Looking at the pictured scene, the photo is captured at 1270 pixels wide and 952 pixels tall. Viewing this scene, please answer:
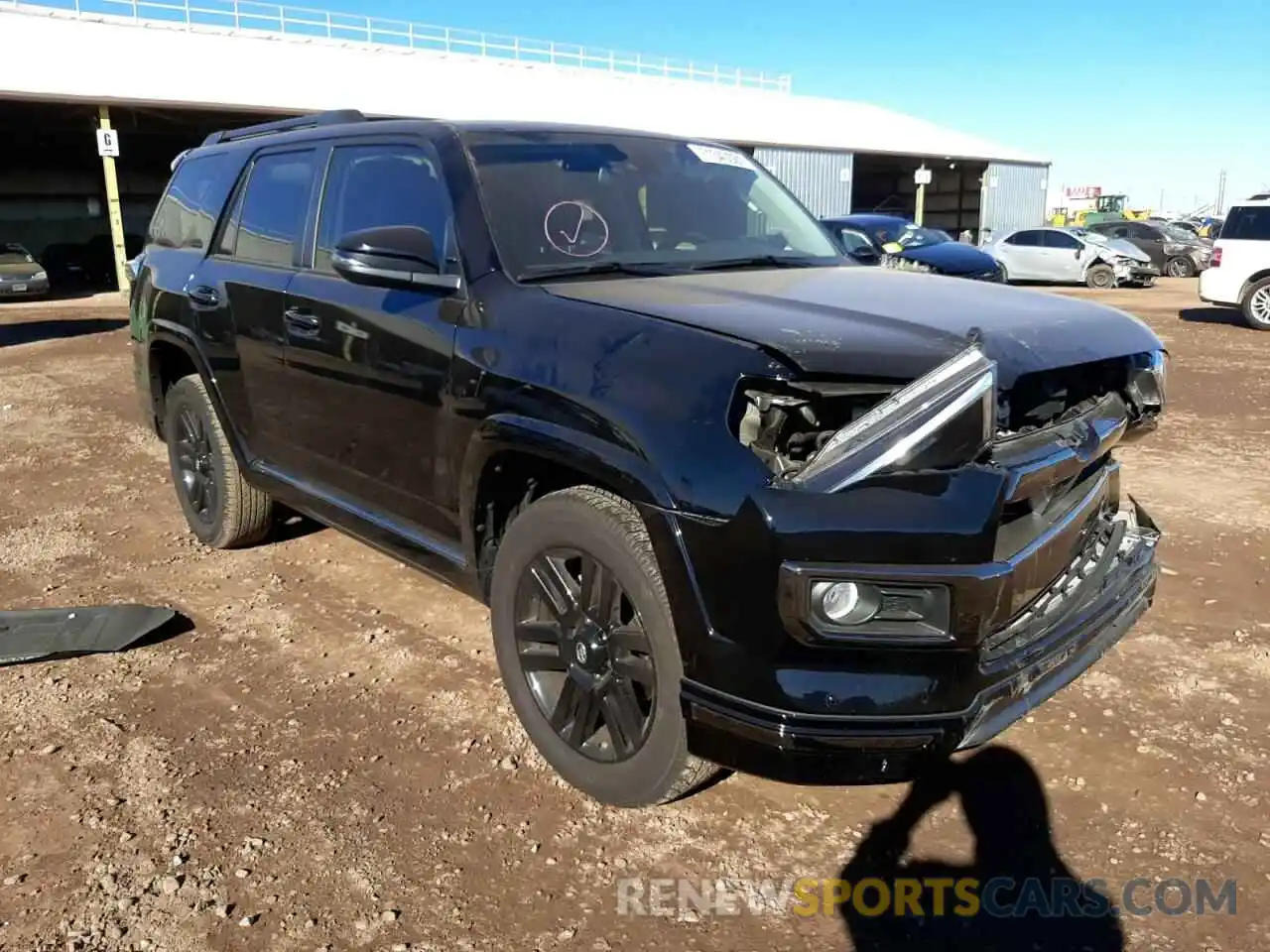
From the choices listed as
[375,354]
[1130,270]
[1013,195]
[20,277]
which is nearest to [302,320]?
[375,354]

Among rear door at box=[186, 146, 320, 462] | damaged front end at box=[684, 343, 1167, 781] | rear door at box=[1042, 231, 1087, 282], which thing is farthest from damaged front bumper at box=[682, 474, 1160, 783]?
rear door at box=[1042, 231, 1087, 282]

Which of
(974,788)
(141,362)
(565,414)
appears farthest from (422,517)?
(141,362)

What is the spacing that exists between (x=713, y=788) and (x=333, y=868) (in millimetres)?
1099

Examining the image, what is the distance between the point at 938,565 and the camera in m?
2.18

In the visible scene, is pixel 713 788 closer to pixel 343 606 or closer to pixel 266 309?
pixel 343 606

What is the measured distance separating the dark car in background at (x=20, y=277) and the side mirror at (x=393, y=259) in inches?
880

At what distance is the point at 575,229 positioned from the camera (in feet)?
11.0

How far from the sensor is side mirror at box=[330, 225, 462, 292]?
301cm

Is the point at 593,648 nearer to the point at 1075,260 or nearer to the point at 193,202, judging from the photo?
the point at 193,202

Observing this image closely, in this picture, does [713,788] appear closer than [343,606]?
Yes

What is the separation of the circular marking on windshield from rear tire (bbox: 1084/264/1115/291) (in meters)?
22.3

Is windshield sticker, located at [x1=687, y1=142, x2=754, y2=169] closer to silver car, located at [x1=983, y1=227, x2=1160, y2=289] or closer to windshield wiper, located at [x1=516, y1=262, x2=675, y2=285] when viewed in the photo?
windshield wiper, located at [x1=516, y1=262, x2=675, y2=285]

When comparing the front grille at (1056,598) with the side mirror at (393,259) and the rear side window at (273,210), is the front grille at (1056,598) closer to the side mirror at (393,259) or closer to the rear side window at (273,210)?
the side mirror at (393,259)

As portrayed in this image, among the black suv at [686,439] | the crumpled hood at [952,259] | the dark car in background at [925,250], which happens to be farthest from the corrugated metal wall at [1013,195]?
the black suv at [686,439]
